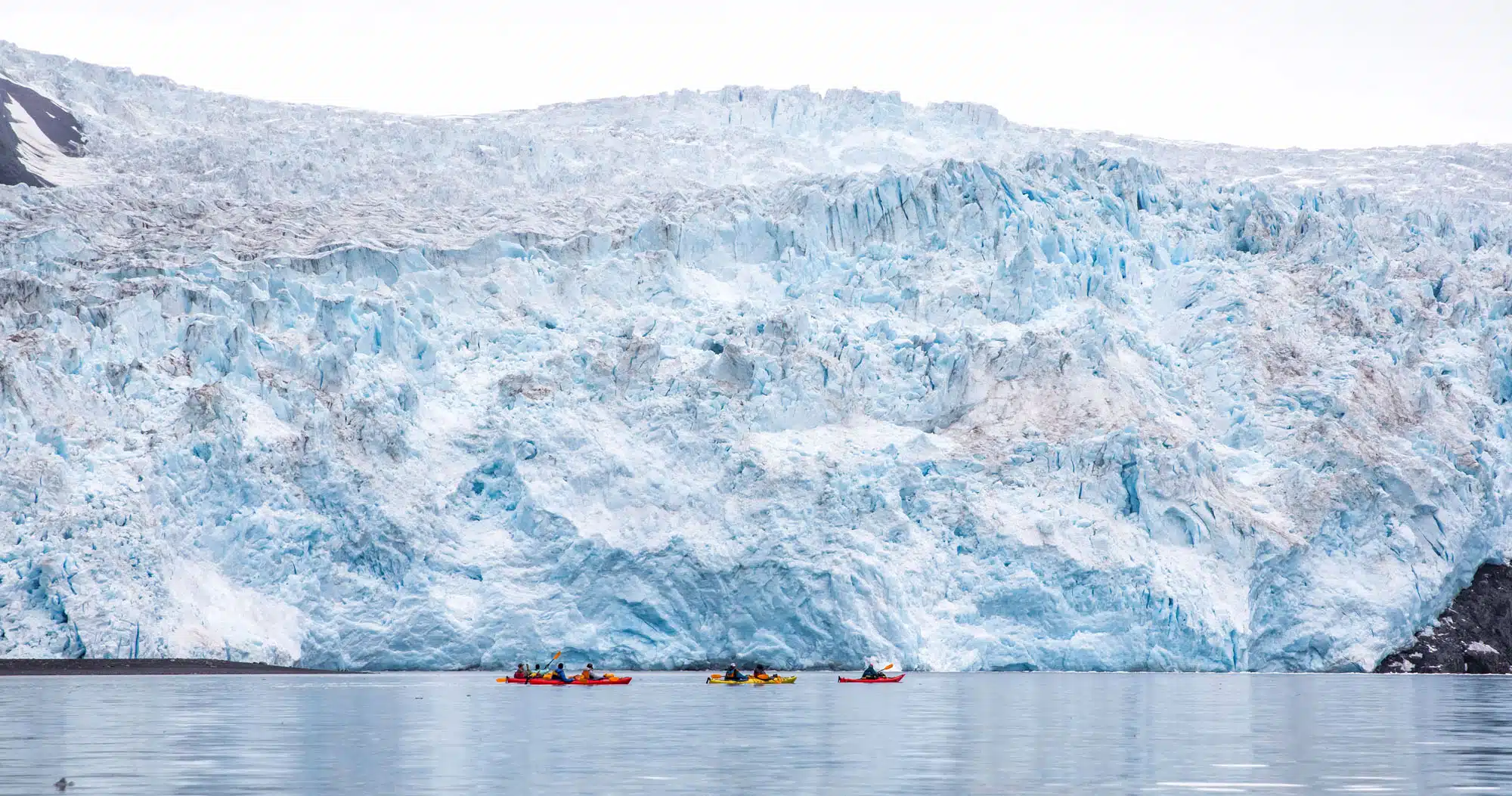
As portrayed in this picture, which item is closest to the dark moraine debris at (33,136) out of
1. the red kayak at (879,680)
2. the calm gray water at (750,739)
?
the calm gray water at (750,739)

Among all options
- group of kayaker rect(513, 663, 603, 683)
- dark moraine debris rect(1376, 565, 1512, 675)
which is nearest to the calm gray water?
group of kayaker rect(513, 663, 603, 683)

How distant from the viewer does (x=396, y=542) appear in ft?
129

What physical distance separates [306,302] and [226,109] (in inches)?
766

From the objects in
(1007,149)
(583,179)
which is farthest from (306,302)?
(1007,149)

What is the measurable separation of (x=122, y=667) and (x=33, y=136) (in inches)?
974

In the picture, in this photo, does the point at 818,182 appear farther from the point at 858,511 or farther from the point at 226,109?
the point at 226,109

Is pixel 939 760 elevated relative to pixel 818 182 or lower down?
lower down

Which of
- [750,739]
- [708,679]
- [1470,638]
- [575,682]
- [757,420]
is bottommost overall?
[575,682]

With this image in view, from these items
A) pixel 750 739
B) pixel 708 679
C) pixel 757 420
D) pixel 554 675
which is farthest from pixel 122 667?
pixel 750 739

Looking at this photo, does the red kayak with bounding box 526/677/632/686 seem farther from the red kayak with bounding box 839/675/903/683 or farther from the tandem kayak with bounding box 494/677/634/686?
the red kayak with bounding box 839/675/903/683

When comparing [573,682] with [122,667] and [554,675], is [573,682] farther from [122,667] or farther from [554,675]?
[122,667]

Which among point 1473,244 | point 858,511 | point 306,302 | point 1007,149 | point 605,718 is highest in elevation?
point 1007,149

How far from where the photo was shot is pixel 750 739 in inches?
838

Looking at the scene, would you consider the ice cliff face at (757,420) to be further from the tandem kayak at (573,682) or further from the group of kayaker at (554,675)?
the tandem kayak at (573,682)
